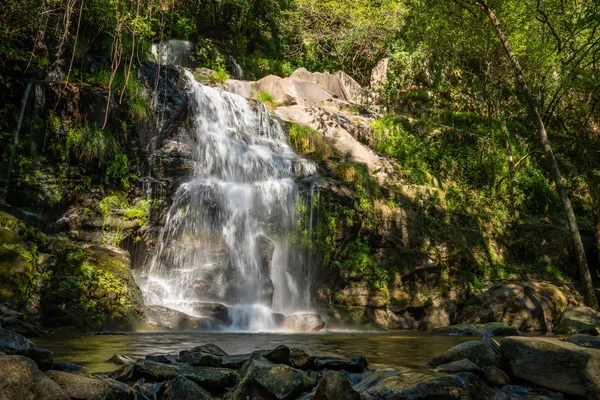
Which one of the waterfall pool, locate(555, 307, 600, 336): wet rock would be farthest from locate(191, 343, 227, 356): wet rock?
locate(555, 307, 600, 336): wet rock

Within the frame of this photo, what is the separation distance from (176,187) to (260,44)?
17243 mm

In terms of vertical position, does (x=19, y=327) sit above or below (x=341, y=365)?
above

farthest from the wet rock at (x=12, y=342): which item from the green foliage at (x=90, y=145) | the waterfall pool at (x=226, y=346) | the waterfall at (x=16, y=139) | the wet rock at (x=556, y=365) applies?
the green foliage at (x=90, y=145)

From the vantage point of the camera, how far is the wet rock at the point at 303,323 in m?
9.71

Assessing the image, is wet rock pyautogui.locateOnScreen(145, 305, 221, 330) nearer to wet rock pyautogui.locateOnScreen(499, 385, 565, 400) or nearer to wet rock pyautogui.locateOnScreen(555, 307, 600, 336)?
wet rock pyautogui.locateOnScreen(499, 385, 565, 400)

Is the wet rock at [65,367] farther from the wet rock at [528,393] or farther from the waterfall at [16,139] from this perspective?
the waterfall at [16,139]

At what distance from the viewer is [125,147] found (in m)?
12.0

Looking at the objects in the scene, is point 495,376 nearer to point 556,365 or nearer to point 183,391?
point 556,365

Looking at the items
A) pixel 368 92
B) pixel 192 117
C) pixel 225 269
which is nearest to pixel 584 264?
pixel 225 269

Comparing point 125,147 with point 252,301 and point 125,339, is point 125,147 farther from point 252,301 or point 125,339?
point 125,339

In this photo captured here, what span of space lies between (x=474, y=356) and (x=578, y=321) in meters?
6.20

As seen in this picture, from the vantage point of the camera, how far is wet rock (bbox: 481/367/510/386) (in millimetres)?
4145

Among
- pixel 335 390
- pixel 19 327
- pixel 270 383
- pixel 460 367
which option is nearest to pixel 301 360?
pixel 270 383

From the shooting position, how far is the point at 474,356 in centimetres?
460
